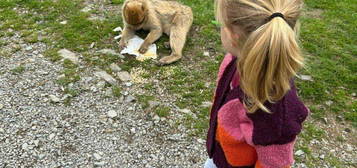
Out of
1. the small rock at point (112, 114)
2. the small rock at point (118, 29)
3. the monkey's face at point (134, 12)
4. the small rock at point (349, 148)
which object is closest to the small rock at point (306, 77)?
the small rock at point (349, 148)

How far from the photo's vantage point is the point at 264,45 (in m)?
2.18

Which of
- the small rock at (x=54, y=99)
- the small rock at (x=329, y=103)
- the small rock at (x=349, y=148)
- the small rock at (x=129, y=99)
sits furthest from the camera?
the small rock at (x=329, y=103)

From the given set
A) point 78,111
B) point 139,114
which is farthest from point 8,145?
point 139,114

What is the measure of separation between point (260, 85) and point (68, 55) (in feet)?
16.2

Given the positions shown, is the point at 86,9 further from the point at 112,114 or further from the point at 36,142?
the point at 36,142

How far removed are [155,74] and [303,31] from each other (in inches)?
126

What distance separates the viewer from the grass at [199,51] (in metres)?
5.80

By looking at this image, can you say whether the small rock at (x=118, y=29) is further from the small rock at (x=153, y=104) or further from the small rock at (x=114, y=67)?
the small rock at (x=153, y=104)

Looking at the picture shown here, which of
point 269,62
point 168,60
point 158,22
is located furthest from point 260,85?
point 158,22

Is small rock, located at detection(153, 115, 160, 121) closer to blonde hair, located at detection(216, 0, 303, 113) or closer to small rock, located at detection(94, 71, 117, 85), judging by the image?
small rock, located at detection(94, 71, 117, 85)

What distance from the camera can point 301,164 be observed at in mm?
Answer: 4902

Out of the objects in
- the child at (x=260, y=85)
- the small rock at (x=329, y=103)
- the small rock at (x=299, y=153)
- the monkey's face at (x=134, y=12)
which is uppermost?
the child at (x=260, y=85)

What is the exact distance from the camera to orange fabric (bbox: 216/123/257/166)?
2.77 metres

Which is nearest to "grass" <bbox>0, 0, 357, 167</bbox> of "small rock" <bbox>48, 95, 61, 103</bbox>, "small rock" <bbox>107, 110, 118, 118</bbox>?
"small rock" <bbox>48, 95, 61, 103</bbox>
